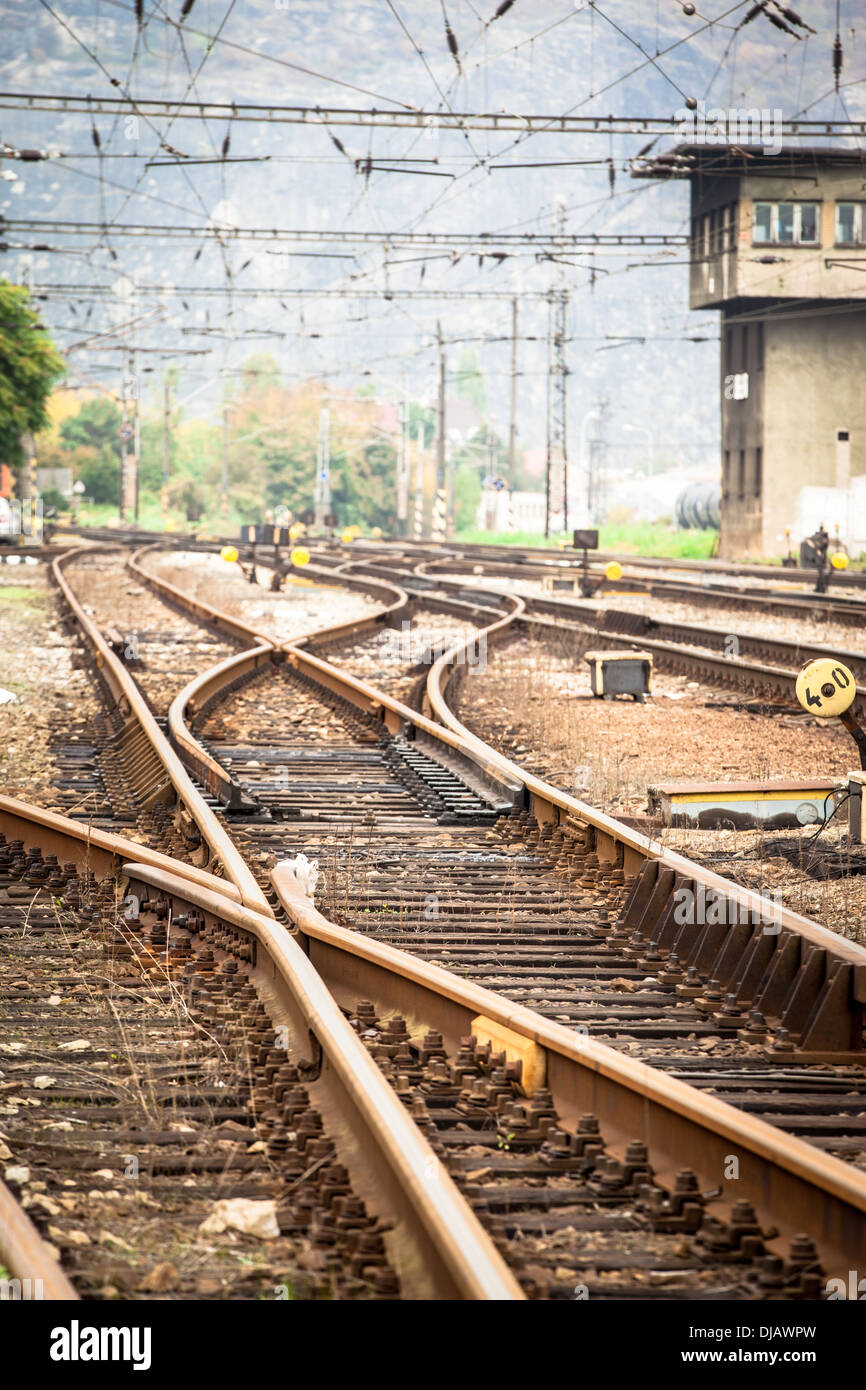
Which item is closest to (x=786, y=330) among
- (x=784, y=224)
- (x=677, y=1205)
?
(x=784, y=224)

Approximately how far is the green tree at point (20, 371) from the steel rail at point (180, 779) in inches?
1061

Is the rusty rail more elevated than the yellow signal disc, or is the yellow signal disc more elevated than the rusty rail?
the yellow signal disc

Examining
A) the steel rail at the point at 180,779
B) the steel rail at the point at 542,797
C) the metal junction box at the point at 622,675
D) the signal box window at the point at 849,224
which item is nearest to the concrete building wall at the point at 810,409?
the signal box window at the point at 849,224

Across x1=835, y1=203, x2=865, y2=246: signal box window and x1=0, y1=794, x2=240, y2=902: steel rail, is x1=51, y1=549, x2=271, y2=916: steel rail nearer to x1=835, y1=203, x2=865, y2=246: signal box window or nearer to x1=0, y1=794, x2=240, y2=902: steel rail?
x1=0, y1=794, x2=240, y2=902: steel rail

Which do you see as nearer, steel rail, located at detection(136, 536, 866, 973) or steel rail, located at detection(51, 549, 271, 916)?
steel rail, located at detection(136, 536, 866, 973)

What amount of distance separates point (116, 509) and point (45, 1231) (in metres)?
87.3

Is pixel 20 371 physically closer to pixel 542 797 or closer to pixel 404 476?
pixel 404 476

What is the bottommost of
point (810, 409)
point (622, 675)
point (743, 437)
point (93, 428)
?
point (622, 675)

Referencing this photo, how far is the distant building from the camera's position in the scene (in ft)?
153

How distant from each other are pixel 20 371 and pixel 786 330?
22.6 metres

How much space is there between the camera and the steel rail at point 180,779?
7242 millimetres

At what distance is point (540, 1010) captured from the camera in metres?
5.82

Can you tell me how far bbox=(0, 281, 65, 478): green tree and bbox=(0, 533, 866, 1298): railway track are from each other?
35.7m

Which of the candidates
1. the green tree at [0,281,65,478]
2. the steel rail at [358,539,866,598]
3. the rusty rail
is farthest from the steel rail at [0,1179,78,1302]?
the green tree at [0,281,65,478]
